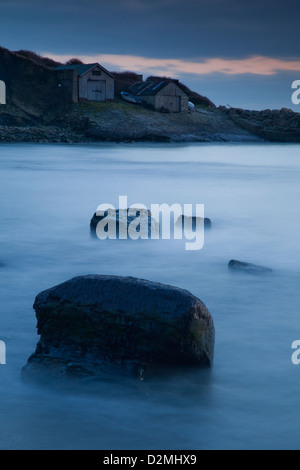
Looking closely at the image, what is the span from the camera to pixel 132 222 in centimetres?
1062

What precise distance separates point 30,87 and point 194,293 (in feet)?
156

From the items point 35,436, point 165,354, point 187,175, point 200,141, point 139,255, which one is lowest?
point 35,436

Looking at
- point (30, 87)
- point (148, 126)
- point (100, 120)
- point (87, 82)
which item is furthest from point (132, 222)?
point (30, 87)

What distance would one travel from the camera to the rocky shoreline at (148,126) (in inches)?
1693

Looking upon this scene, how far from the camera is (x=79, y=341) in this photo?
470cm

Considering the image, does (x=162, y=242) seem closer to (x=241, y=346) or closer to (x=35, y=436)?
(x=241, y=346)

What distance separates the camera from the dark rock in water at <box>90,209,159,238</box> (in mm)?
10398

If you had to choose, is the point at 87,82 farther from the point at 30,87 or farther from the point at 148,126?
the point at 148,126

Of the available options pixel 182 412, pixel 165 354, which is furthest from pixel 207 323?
pixel 182 412

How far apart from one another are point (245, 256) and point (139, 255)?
5.71 ft

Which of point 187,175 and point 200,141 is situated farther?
point 200,141

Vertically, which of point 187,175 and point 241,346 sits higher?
point 187,175

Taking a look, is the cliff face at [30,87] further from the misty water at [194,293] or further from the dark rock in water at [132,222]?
the dark rock in water at [132,222]

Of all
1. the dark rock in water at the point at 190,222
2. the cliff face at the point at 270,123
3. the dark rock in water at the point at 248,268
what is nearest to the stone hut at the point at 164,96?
the cliff face at the point at 270,123
